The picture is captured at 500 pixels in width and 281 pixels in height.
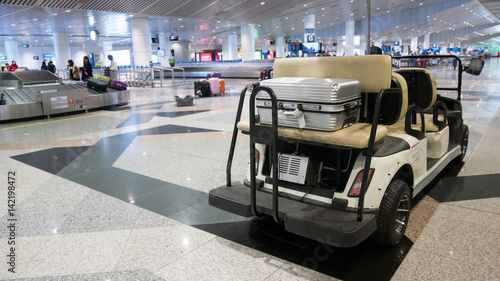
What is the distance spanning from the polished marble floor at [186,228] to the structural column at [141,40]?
68.3 ft

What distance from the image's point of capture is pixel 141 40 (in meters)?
25.7

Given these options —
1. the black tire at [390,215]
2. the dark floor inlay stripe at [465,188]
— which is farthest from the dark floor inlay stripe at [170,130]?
the black tire at [390,215]

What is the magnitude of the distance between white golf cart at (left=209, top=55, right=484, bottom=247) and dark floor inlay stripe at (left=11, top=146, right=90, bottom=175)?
11.3 ft

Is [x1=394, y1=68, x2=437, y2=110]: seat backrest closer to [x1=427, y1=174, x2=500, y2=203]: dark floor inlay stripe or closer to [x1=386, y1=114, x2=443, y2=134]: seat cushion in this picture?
[x1=386, y1=114, x2=443, y2=134]: seat cushion

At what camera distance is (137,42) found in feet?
84.1

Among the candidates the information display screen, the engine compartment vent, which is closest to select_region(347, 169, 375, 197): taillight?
the engine compartment vent

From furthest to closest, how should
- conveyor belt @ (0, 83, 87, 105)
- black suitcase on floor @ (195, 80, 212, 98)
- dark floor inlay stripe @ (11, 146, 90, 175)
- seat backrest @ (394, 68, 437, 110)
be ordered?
black suitcase on floor @ (195, 80, 212, 98) → conveyor belt @ (0, 83, 87, 105) → dark floor inlay stripe @ (11, 146, 90, 175) → seat backrest @ (394, 68, 437, 110)

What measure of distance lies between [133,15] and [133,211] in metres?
22.8

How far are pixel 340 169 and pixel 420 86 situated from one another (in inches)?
74.0

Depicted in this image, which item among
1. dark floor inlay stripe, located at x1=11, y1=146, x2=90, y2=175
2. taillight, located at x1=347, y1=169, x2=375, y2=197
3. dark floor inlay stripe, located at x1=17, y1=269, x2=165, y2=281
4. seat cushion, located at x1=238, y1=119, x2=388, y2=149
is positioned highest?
seat cushion, located at x1=238, y1=119, x2=388, y2=149

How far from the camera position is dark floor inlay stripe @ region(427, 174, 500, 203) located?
3.87 meters

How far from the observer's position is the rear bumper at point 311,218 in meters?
2.37

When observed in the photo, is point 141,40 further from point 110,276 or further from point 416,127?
A: point 110,276

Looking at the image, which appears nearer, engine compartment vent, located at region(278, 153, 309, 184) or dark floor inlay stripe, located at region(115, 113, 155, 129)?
engine compartment vent, located at region(278, 153, 309, 184)
